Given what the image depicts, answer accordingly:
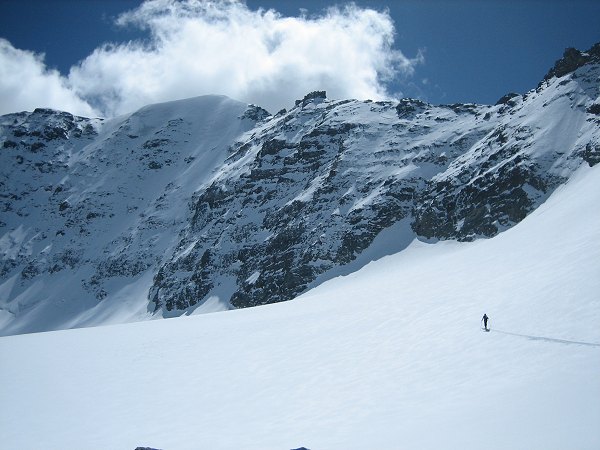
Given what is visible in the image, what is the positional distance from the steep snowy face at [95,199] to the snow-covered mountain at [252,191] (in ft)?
1.71

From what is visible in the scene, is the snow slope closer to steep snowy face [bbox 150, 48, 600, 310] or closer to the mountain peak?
steep snowy face [bbox 150, 48, 600, 310]

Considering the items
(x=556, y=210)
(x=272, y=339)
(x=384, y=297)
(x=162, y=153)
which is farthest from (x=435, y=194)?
(x=162, y=153)

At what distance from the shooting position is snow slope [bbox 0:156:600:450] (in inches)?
595

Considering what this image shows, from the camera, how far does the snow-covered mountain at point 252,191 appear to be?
6819cm

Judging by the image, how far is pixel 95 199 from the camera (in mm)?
141500

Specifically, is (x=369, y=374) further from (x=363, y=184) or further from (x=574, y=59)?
(x=574, y=59)

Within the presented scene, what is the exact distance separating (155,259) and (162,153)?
50.2 metres

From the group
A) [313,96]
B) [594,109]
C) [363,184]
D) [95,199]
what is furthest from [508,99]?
[95,199]

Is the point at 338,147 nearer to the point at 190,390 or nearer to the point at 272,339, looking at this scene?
the point at 272,339

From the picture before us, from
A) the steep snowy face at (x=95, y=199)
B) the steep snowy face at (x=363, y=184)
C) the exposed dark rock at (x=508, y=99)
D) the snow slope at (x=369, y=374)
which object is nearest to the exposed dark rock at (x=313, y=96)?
the steep snowy face at (x=363, y=184)

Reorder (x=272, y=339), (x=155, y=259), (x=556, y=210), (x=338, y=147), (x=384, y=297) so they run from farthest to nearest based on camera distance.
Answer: (x=155, y=259) < (x=338, y=147) < (x=556, y=210) < (x=384, y=297) < (x=272, y=339)

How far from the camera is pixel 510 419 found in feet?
45.9

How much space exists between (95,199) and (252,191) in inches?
2430

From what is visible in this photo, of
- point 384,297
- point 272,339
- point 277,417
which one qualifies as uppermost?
point 384,297
